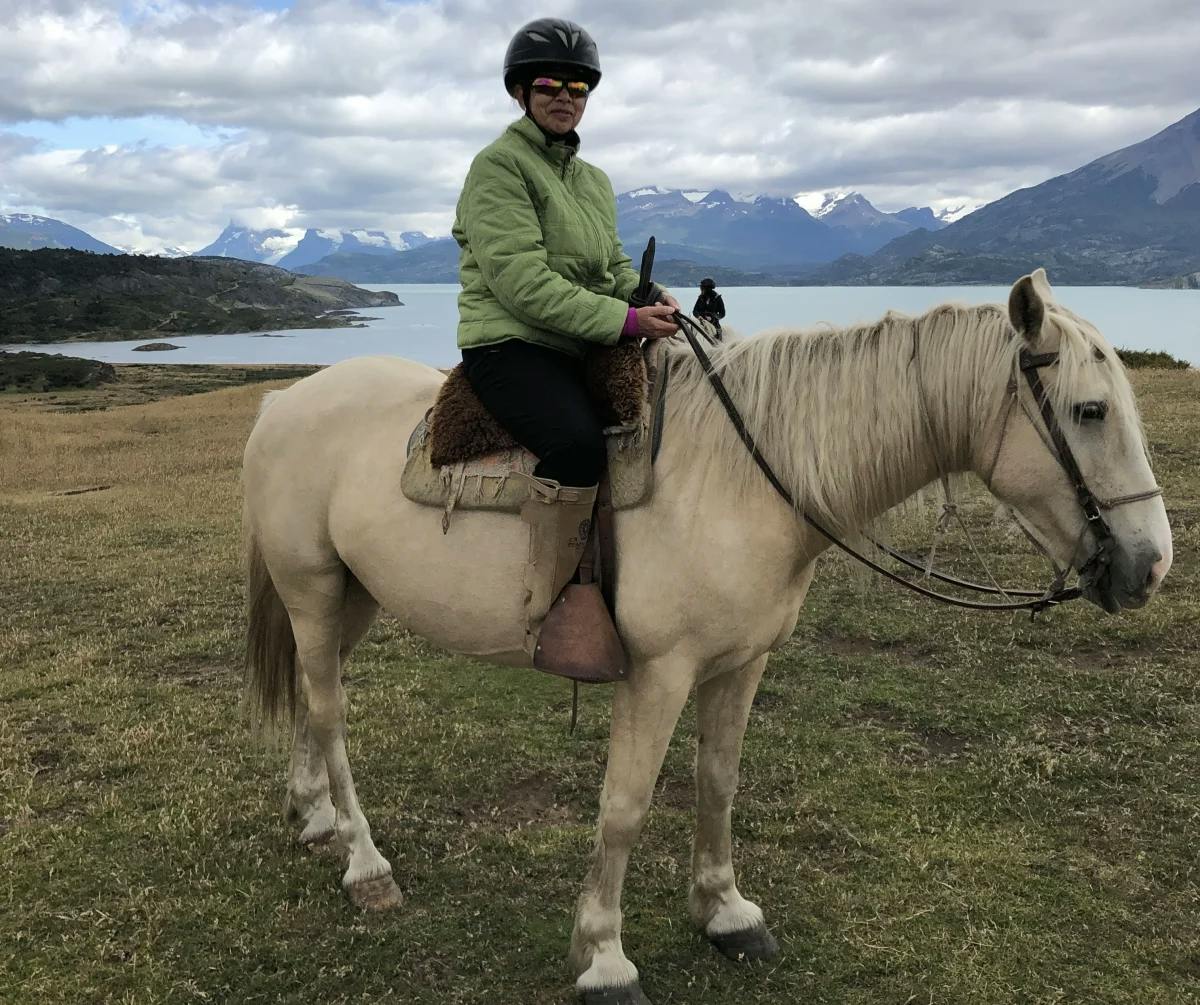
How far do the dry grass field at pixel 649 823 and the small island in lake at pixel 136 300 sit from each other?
96.0 metres

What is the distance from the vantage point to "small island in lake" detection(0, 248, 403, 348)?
300 feet

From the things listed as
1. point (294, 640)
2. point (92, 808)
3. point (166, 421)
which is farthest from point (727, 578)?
point (166, 421)

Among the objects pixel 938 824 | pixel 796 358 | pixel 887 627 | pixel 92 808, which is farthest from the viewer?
pixel 887 627

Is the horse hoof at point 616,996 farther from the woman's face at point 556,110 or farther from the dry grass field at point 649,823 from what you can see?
the woman's face at point 556,110

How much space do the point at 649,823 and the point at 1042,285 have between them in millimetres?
3428

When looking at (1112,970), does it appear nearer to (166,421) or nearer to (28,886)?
(28,886)

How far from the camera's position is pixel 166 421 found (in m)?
24.3

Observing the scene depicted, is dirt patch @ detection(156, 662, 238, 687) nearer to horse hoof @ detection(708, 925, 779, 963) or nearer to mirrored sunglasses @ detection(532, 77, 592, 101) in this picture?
horse hoof @ detection(708, 925, 779, 963)

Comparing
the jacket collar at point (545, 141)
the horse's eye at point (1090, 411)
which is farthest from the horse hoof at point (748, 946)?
the jacket collar at point (545, 141)

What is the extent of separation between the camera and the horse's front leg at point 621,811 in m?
3.07

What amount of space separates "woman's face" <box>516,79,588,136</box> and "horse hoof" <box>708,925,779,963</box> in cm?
351

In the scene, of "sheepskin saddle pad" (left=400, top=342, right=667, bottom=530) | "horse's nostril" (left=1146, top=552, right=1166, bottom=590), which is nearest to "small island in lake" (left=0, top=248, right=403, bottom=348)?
"sheepskin saddle pad" (left=400, top=342, right=667, bottom=530)

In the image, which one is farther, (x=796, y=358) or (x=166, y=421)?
(x=166, y=421)

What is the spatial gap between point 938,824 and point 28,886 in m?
4.76
